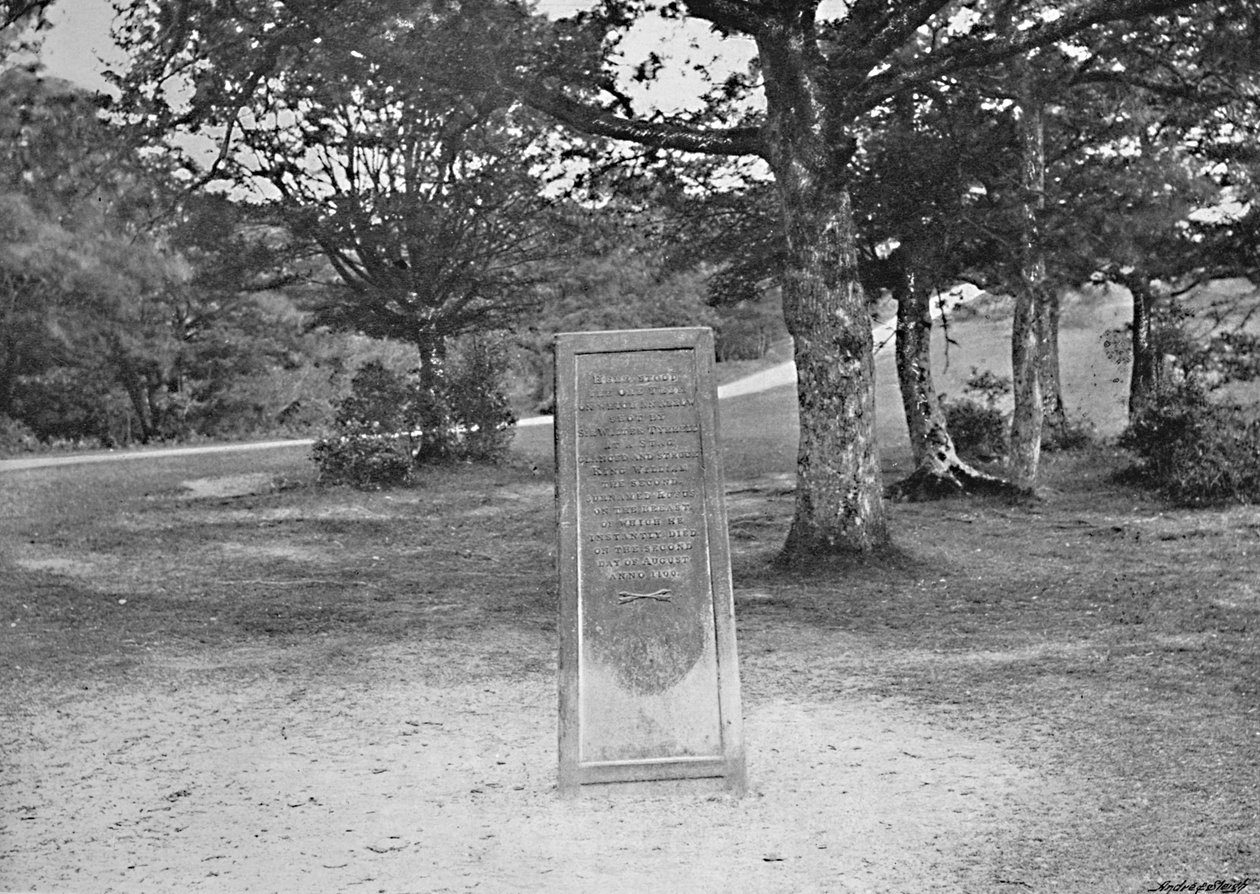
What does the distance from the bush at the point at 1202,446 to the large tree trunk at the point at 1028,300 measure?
1573 mm

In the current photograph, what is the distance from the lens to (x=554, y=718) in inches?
300

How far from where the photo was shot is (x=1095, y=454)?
2202cm

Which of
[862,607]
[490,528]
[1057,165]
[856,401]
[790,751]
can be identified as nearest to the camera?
[790,751]

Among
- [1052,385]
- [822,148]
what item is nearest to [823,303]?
[822,148]

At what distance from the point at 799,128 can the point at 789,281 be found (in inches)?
52.4

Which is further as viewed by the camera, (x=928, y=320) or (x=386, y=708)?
(x=928, y=320)

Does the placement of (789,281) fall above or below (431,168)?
below

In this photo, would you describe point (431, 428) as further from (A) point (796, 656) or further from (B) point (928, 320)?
(A) point (796, 656)

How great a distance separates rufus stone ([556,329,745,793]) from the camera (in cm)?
609

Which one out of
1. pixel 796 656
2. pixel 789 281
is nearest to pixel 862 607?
pixel 796 656

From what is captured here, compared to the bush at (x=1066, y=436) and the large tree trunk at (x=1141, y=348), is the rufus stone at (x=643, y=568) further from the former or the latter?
the bush at (x=1066, y=436)

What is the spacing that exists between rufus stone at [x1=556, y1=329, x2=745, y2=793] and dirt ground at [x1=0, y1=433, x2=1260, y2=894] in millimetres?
233

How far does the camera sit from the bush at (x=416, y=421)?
20266 millimetres

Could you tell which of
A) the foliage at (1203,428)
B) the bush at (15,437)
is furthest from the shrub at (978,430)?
the bush at (15,437)
